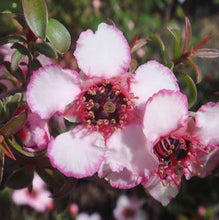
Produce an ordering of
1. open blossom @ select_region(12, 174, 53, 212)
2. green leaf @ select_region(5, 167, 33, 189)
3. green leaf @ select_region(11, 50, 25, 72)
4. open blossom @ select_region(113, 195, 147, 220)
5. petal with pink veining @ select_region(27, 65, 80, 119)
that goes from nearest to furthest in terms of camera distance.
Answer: petal with pink veining @ select_region(27, 65, 80, 119) → green leaf @ select_region(11, 50, 25, 72) → green leaf @ select_region(5, 167, 33, 189) → open blossom @ select_region(12, 174, 53, 212) → open blossom @ select_region(113, 195, 147, 220)

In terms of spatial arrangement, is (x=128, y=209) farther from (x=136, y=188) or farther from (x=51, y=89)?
(x=51, y=89)

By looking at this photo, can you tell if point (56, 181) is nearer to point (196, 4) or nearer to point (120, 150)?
point (120, 150)

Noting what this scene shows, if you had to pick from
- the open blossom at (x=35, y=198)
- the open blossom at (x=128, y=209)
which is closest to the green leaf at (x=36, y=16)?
the open blossom at (x=35, y=198)

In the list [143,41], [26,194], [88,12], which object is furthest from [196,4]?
[143,41]

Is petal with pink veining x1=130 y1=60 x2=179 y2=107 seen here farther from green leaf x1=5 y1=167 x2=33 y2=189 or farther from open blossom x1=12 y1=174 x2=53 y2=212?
open blossom x1=12 y1=174 x2=53 y2=212

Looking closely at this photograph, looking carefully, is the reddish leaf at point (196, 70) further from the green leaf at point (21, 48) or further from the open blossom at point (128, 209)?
the open blossom at point (128, 209)

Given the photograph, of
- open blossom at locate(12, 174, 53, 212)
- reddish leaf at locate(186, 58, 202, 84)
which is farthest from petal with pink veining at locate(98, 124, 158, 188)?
open blossom at locate(12, 174, 53, 212)
